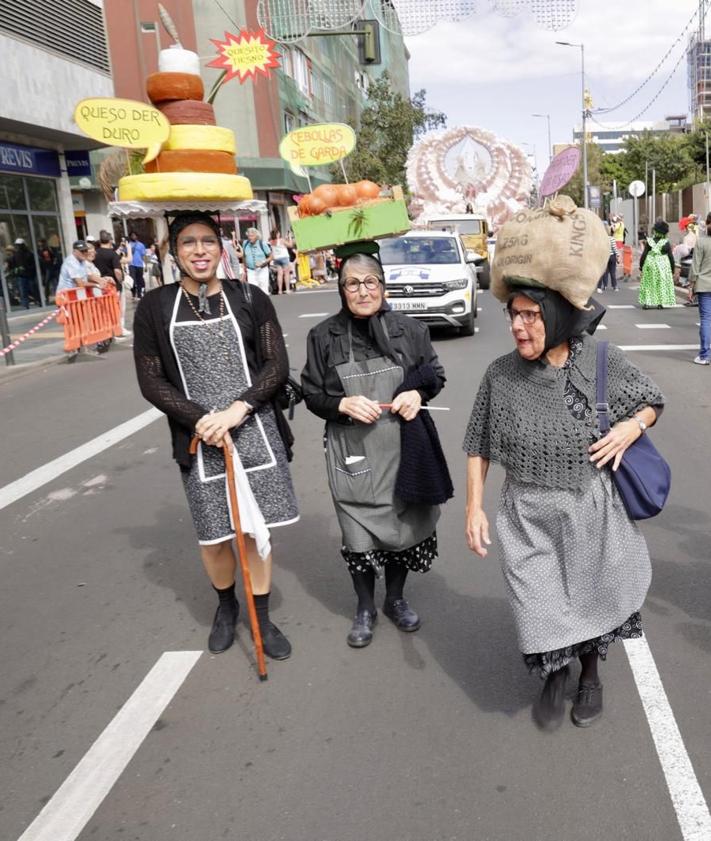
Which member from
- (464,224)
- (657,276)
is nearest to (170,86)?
(657,276)

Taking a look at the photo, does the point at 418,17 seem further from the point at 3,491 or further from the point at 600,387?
the point at 3,491

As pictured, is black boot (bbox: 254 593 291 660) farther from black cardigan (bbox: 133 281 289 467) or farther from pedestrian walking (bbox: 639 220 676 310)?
pedestrian walking (bbox: 639 220 676 310)

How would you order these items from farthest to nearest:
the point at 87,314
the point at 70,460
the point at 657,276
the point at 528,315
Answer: the point at 657,276
the point at 87,314
the point at 70,460
the point at 528,315

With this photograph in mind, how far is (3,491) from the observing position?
653cm

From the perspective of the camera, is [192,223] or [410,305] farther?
[410,305]

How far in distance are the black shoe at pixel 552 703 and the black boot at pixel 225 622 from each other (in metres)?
1.47

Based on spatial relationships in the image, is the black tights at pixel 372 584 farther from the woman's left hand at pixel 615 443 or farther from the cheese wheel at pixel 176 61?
the cheese wheel at pixel 176 61

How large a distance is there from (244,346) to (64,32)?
776 inches

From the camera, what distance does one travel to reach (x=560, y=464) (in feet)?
9.06

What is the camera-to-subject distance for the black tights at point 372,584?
378 cm

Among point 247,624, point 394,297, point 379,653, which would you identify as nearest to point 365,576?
point 379,653

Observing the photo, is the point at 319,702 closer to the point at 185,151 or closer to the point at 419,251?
the point at 185,151

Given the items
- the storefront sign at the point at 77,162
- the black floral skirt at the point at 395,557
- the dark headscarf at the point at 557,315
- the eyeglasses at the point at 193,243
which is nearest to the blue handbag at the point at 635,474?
the dark headscarf at the point at 557,315

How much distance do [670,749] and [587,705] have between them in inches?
12.2
